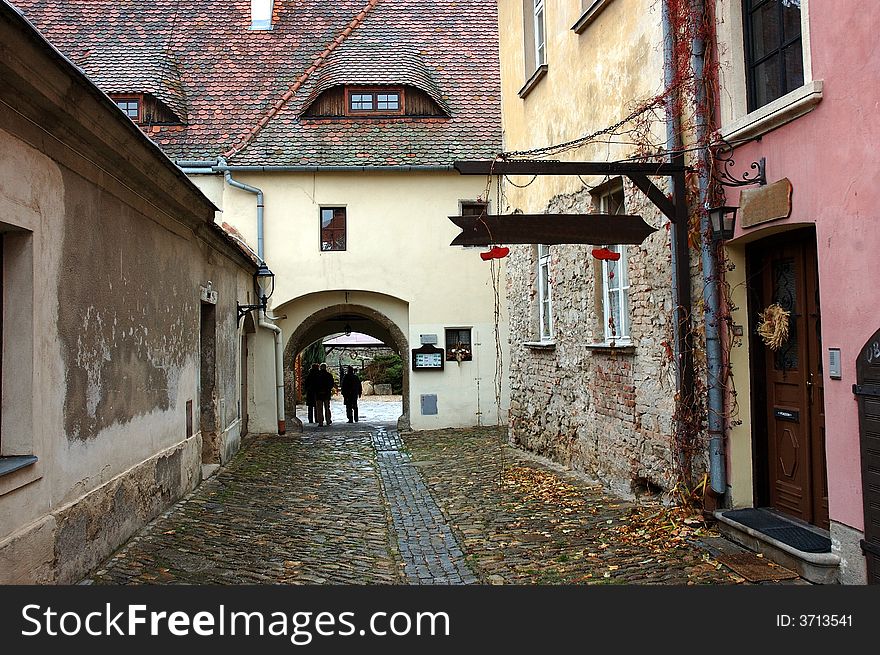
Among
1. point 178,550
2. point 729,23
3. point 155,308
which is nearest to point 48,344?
point 178,550

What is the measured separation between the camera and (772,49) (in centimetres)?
666

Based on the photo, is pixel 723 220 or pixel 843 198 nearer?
pixel 843 198

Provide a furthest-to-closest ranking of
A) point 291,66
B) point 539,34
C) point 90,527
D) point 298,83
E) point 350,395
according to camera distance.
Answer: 1. point 350,395
2. point 291,66
3. point 298,83
4. point 539,34
5. point 90,527

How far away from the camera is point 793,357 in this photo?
6652 mm

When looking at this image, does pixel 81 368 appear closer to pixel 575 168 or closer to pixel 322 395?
pixel 575 168

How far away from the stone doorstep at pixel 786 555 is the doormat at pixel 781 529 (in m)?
0.05

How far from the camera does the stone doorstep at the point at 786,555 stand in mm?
5570

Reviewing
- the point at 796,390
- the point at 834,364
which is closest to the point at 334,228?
the point at 796,390

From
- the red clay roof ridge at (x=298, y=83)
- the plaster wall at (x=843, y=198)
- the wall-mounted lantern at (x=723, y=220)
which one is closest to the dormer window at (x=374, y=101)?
the red clay roof ridge at (x=298, y=83)

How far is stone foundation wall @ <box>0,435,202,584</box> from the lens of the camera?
209 inches

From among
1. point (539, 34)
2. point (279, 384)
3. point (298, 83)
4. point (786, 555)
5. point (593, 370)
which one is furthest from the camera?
point (298, 83)

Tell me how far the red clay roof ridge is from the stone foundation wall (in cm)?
1068

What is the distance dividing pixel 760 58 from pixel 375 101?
539 inches

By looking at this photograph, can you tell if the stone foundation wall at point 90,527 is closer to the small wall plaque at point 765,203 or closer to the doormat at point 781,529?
the doormat at point 781,529
